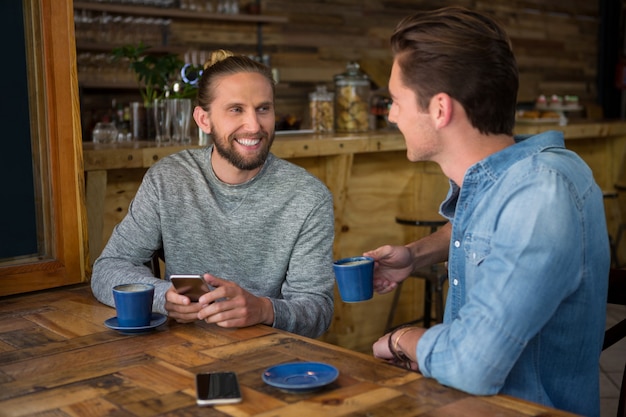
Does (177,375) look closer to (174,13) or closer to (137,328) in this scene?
(137,328)

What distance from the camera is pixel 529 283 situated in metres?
1.29

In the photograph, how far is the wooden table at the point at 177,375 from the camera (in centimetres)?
125

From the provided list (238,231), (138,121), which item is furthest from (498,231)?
(138,121)

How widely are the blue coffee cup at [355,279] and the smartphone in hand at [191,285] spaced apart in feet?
0.96

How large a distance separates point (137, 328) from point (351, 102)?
3021 millimetres

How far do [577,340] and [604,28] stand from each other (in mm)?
8880

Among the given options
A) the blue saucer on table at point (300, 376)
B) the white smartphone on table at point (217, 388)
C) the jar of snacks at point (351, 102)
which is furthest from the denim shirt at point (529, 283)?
the jar of snacks at point (351, 102)

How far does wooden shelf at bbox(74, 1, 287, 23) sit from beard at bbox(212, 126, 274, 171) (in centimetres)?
338

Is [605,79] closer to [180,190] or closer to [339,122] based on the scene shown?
[339,122]

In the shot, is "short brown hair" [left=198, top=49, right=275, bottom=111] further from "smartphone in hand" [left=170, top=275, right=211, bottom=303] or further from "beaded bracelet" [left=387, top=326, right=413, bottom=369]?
"beaded bracelet" [left=387, top=326, right=413, bottom=369]

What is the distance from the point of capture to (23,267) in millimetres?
2119

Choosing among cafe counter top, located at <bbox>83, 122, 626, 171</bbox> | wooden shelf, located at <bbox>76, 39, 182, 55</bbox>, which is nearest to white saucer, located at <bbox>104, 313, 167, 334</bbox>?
cafe counter top, located at <bbox>83, 122, 626, 171</bbox>

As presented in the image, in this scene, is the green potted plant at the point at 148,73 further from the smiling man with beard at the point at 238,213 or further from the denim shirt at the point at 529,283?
the denim shirt at the point at 529,283

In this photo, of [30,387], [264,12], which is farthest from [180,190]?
[264,12]
